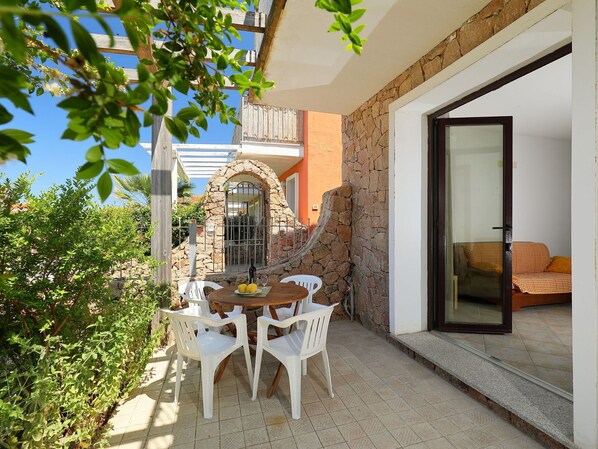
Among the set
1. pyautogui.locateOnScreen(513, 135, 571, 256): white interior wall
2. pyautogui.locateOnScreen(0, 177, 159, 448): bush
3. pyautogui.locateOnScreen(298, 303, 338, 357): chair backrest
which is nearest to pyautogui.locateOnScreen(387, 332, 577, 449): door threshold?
pyautogui.locateOnScreen(298, 303, 338, 357): chair backrest

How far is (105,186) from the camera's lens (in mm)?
541

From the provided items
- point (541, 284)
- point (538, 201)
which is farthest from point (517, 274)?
point (538, 201)

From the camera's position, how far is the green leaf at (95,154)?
506 millimetres

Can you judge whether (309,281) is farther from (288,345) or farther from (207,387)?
(207,387)

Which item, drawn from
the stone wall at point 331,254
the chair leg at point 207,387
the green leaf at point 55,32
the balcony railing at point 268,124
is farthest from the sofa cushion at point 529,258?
the green leaf at point 55,32

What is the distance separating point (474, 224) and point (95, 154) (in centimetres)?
384

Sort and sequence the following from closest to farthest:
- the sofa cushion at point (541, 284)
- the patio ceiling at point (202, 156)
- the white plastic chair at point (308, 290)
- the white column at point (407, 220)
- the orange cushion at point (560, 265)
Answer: the white plastic chair at point (308, 290)
the white column at point (407, 220)
the sofa cushion at point (541, 284)
the orange cushion at point (560, 265)
the patio ceiling at point (202, 156)

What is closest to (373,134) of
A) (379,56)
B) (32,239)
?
(379,56)

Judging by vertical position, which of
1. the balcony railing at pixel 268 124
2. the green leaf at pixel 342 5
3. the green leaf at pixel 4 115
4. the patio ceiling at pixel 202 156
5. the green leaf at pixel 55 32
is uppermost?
the balcony railing at pixel 268 124

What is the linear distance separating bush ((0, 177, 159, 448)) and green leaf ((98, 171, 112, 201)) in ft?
4.50

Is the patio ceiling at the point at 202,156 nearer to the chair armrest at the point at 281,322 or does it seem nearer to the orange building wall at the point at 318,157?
the orange building wall at the point at 318,157

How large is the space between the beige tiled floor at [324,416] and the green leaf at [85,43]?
7.07 ft

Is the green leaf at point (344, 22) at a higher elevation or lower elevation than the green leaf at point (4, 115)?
higher

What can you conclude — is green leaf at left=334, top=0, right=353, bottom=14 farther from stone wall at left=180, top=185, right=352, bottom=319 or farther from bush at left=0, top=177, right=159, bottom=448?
stone wall at left=180, top=185, right=352, bottom=319
